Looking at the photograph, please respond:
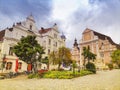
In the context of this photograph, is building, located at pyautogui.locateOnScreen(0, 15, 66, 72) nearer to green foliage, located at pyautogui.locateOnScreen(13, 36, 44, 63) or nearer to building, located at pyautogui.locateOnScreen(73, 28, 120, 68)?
green foliage, located at pyautogui.locateOnScreen(13, 36, 44, 63)

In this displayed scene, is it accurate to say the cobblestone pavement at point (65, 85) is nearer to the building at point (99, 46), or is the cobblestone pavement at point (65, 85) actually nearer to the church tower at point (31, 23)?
the church tower at point (31, 23)

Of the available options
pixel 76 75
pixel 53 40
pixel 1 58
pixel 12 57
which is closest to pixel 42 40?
pixel 53 40

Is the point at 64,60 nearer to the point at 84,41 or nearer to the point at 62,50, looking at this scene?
the point at 62,50

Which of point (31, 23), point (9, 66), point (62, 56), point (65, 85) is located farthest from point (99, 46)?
point (65, 85)

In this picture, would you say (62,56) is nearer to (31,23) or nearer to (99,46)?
(31,23)

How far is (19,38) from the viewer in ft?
109

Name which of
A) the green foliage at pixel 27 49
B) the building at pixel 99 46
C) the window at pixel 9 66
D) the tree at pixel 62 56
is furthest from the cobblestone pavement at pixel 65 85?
the building at pixel 99 46

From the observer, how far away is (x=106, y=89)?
30.8ft

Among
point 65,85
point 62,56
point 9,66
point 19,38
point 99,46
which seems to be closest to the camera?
point 65,85

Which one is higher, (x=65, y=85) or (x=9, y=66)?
(x=9, y=66)

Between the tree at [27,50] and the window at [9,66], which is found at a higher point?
the tree at [27,50]

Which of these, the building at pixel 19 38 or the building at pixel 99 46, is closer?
the building at pixel 19 38

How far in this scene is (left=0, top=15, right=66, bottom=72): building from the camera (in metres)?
30.0

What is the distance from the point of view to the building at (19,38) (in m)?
30.0
